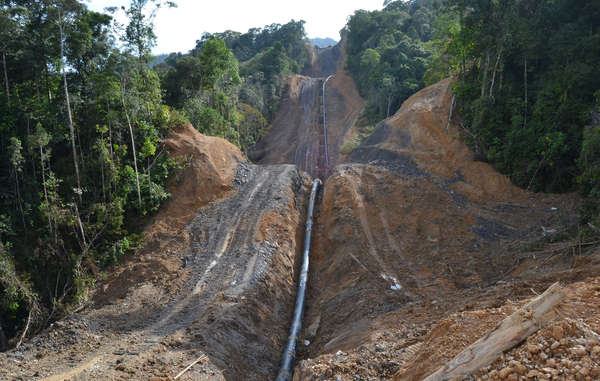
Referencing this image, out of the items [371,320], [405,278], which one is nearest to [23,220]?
[371,320]

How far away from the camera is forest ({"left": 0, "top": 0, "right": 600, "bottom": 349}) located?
14.9 m

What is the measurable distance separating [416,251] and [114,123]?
15.2 m

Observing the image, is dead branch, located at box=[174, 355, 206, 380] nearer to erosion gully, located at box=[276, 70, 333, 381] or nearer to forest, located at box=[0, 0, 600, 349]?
erosion gully, located at box=[276, 70, 333, 381]

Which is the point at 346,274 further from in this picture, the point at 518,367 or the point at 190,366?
the point at 518,367

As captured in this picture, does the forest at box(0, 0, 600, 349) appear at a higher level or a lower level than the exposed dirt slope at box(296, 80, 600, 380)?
higher

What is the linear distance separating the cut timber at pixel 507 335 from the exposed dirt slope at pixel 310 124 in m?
21.1

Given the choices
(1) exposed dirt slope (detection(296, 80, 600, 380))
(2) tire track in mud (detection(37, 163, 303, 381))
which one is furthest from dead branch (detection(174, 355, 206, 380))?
(1) exposed dirt slope (detection(296, 80, 600, 380))

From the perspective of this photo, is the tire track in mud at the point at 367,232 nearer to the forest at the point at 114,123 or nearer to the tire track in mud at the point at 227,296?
the tire track in mud at the point at 227,296

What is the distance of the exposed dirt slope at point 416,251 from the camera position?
29.5ft

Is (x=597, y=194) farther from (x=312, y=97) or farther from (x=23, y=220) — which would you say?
(x=312, y=97)

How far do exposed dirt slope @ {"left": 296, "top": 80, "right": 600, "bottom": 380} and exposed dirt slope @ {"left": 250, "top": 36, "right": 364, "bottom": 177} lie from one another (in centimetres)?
729

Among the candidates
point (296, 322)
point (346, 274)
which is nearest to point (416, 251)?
point (346, 274)

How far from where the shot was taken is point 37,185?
16438mm

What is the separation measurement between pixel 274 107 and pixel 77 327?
34988 mm
